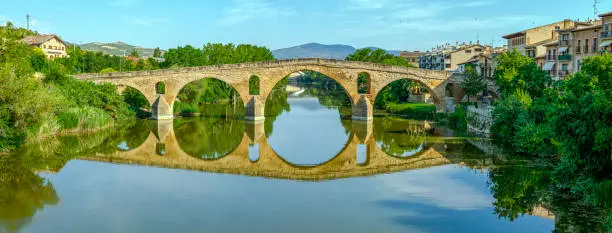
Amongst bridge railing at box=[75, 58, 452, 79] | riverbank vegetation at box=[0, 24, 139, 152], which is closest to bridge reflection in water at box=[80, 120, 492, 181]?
riverbank vegetation at box=[0, 24, 139, 152]

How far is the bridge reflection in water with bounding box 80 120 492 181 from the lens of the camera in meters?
18.2

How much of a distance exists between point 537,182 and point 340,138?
12.2m

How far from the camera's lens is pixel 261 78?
35.2 m

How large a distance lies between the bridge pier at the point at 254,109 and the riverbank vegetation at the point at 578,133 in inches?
622

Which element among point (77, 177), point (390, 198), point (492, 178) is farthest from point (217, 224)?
point (492, 178)

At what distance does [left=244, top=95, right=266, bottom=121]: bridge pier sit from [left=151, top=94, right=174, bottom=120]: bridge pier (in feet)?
15.5

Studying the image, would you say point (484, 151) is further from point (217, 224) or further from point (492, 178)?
point (217, 224)

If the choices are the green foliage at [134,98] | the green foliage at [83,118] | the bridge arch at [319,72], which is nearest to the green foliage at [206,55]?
the green foliage at [134,98]

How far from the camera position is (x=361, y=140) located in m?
26.0

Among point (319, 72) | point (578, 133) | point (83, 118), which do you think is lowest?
point (83, 118)

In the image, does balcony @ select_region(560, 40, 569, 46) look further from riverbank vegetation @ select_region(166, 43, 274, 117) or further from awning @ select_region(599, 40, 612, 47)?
riverbank vegetation @ select_region(166, 43, 274, 117)

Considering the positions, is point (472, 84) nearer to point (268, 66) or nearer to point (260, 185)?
point (268, 66)

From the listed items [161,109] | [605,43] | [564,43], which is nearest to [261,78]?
[161,109]

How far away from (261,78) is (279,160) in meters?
15.2
